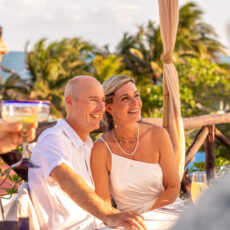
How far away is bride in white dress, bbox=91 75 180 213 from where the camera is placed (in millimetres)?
2430

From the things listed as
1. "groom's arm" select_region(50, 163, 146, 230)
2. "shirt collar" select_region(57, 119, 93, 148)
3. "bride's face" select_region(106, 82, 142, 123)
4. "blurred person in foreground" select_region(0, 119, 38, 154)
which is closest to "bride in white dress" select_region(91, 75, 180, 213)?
"bride's face" select_region(106, 82, 142, 123)

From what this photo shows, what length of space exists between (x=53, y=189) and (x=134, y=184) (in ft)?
2.58

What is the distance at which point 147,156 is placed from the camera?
2520 millimetres

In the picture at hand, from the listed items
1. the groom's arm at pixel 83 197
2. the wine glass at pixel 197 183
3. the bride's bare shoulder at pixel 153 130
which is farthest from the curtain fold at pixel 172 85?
the groom's arm at pixel 83 197

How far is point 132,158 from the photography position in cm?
253

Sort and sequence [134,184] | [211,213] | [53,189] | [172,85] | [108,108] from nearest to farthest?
1. [211,213]
2. [53,189]
3. [134,184]
4. [108,108]
5. [172,85]

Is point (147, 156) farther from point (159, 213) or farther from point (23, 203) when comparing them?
point (23, 203)

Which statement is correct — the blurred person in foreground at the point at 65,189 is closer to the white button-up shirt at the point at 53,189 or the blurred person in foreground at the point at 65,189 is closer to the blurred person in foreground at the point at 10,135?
the white button-up shirt at the point at 53,189

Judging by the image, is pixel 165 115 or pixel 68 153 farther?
pixel 165 115

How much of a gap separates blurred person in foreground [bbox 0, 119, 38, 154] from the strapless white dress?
103 centimetres

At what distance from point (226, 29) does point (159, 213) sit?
1.43 metres

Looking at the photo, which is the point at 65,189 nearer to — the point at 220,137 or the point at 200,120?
the point at 200,120

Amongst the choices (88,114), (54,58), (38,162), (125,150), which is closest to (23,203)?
(38,162)

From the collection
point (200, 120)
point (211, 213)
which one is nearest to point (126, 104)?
point (200, 120)
